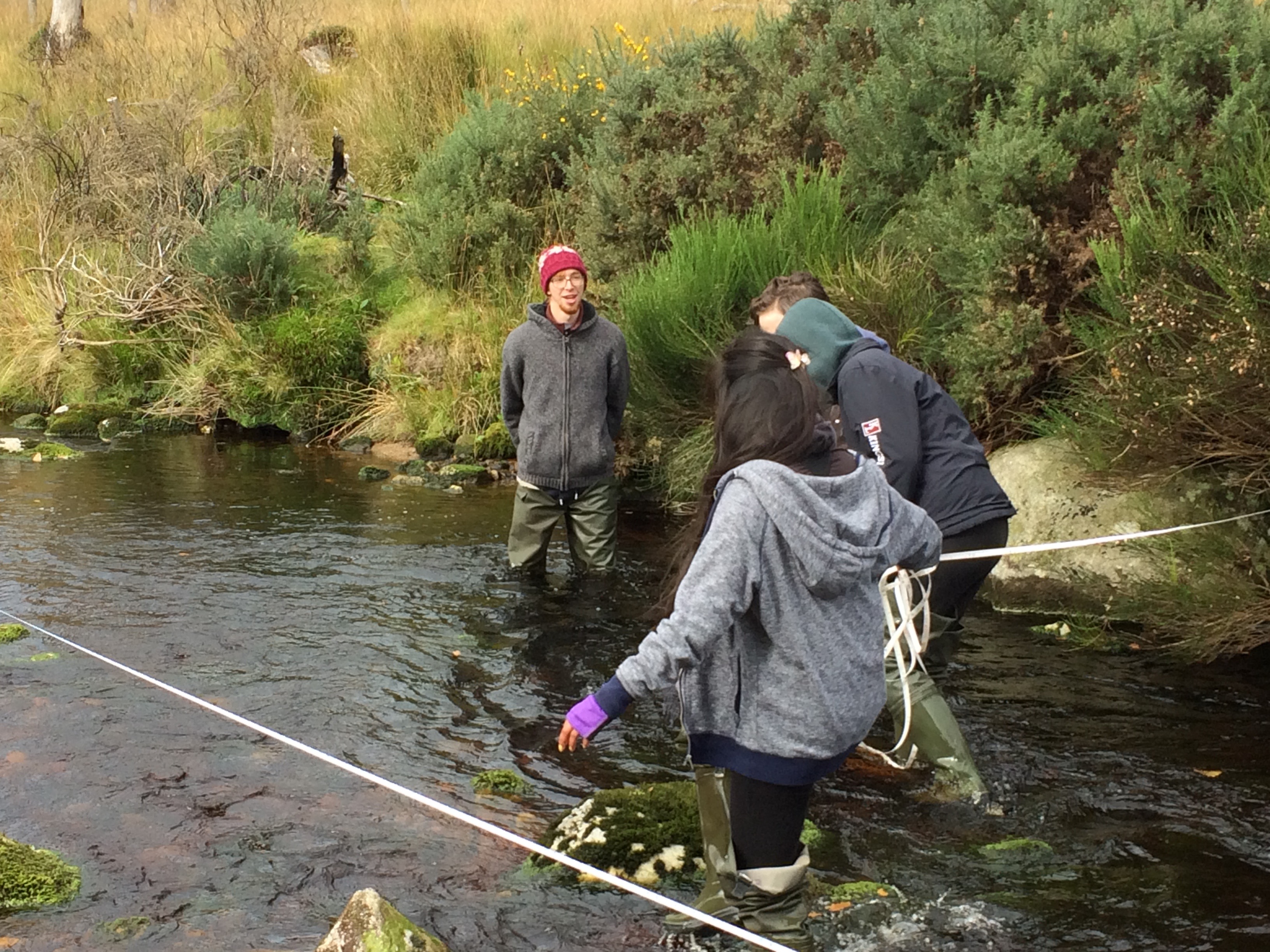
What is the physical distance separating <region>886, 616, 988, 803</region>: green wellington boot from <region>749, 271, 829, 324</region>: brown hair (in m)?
1.40

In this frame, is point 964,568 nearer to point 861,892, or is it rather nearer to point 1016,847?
point 1016,847

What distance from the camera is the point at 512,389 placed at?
303 inches

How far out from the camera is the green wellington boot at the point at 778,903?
342 cm

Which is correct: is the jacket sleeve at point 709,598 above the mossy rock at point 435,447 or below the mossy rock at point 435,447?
above

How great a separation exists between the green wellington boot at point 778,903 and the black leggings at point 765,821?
0.07 ft

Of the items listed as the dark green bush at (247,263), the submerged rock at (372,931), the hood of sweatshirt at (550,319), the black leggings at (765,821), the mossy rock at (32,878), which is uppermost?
the dark green bush at (247,263)

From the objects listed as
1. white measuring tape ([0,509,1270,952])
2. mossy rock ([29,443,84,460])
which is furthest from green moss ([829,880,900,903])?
mossy rock ([29,443,84,460])

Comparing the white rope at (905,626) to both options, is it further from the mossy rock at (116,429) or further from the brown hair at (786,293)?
the mossy rock at (116,429)

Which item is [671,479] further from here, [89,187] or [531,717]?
[89,187]

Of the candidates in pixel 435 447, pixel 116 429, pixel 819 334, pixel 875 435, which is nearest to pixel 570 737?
pixel 875 435

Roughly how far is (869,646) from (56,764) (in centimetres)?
348

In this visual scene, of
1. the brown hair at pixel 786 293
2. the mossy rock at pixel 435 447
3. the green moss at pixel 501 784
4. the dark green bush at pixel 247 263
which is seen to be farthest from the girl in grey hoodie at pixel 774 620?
the dark green bush at pixel 247 263

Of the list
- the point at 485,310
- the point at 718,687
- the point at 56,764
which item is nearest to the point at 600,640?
the point at 56,764

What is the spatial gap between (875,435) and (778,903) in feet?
6.06
